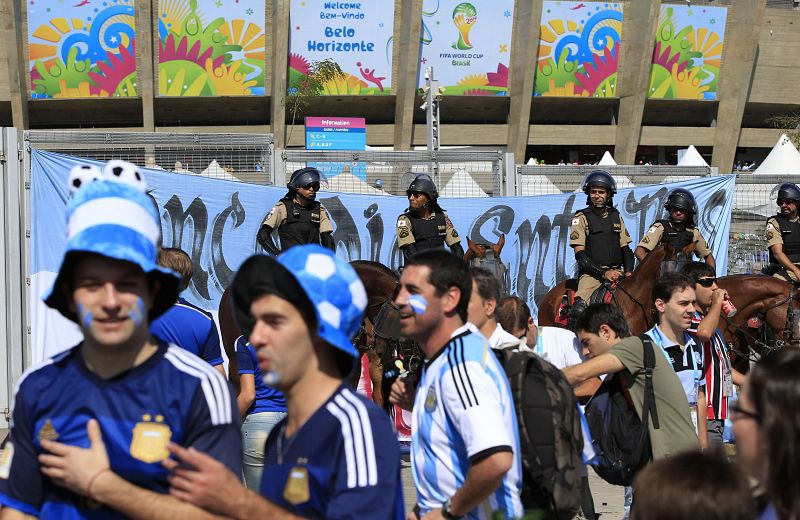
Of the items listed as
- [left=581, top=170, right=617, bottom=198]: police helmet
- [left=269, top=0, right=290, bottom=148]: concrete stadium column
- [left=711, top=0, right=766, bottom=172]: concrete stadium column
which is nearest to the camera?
[left=581, top=170, right=617, bottom=198]: police helmet

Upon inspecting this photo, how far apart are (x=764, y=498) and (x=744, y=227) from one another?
14.6m

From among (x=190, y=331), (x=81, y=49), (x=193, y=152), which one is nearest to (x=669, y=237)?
(x=193, y=152)

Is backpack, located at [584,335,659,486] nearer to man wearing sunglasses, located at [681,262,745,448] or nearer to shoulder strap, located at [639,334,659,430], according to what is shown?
shoulder strap, located at [639,334,659,430]

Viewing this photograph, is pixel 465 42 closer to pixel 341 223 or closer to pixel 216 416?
pixel 341 223

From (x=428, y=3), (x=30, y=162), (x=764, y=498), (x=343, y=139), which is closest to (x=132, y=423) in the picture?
(x=764, y=498)

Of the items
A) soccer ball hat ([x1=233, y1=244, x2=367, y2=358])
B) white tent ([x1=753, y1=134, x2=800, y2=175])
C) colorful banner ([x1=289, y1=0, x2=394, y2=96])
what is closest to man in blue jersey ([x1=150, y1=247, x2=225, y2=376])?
soccer ball hat ([x1=233, y1=244, x2=367, y2=358])

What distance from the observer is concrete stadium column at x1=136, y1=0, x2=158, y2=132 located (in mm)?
51406

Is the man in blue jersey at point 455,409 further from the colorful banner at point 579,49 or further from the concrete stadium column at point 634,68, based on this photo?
the concrete stadium column at point 634,68

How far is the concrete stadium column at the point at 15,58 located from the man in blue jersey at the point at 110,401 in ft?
169

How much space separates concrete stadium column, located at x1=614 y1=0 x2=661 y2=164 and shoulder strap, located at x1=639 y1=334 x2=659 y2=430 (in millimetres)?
54662

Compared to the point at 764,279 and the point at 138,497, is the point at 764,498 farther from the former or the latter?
the point at 764,279

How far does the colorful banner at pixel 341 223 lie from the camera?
1250cm

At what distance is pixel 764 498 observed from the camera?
2.70 meters

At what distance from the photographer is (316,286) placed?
9.32 ft
